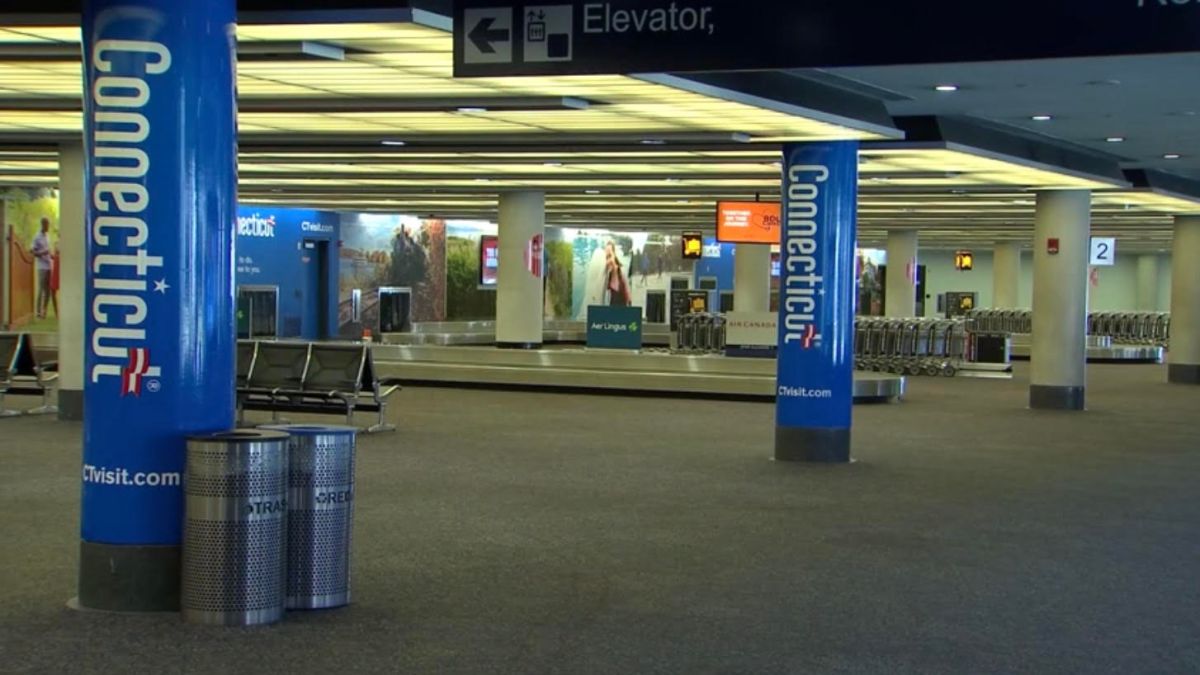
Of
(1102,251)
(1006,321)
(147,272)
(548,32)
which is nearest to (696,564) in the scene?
(548,32)

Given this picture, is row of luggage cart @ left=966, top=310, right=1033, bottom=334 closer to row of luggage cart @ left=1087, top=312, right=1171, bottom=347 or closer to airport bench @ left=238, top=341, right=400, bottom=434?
row of luggage cart @ left=1087, top=312, right=1171, bottom=347

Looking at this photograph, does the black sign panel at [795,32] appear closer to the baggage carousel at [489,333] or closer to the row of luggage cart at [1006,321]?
the baggage carousel at [489,333]

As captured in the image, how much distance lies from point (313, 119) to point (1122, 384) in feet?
68.1

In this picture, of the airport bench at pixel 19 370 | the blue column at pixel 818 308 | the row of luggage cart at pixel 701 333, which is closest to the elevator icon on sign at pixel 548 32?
the blue column at pixel 818 308

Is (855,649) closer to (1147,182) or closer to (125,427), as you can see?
(125,427)

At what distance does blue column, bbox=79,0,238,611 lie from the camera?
7664 mm

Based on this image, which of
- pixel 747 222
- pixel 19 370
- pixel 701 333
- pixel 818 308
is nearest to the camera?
pixel 818 308

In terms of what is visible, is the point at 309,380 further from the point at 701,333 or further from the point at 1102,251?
the point at 1102,251

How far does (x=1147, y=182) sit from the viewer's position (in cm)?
2411

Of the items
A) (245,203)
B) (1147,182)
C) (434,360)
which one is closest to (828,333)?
(1147,182)

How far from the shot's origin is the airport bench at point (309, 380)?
17656mm

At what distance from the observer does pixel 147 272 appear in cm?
770

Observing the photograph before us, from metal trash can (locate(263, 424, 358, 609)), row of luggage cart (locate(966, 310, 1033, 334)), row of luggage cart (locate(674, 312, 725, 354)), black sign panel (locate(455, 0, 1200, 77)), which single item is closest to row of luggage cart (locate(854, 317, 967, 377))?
row of luggage cart (locate(674, 312, 725, 354))

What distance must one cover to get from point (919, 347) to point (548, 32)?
83.4 ft
